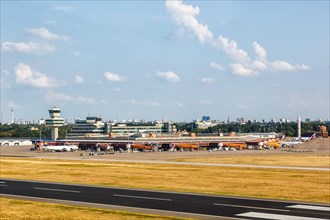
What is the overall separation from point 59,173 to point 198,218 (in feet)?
140

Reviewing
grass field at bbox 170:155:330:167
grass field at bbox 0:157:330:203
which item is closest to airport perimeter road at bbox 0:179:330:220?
grass field at bbox 0:157:330:203

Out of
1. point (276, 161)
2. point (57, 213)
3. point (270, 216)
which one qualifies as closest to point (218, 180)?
point (270, 216)

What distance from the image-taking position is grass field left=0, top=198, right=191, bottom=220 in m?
34.2

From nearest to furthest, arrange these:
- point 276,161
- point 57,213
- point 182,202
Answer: point 57,213
point 182,202
point 276,161

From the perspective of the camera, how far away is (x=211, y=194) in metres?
46.8

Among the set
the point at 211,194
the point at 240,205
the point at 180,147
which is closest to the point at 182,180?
the point at 211,194

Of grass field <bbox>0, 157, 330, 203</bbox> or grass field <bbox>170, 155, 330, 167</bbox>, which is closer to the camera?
grass field <bbox>0, 157, 330, 203</bbox>

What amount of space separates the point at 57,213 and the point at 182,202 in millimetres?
11721

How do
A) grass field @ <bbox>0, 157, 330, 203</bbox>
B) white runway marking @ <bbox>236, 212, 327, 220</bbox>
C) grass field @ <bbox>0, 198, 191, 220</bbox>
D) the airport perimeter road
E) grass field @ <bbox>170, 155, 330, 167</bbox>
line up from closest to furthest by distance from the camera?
white runway marking @ <bbox>236, 212, 327, 220</bbox> < grass field @ <bbox>0, 198, 191, 220</bbox> < the airport perimeter road < grass field @ <bbox>0, 157, 330, 203</bbox> < grass field @ <bbox>170, 155, 330, 167</bbox>

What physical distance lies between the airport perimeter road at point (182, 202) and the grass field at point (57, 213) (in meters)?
3.31

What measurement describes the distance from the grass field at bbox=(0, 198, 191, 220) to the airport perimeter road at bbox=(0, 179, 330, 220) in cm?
331

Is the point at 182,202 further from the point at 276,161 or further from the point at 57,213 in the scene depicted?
the point at 276,161

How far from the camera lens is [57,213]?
3594cm

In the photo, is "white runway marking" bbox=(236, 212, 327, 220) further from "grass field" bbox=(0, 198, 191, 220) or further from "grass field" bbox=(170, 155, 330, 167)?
"grass field" bbox=(170, 155, 330, 167)
